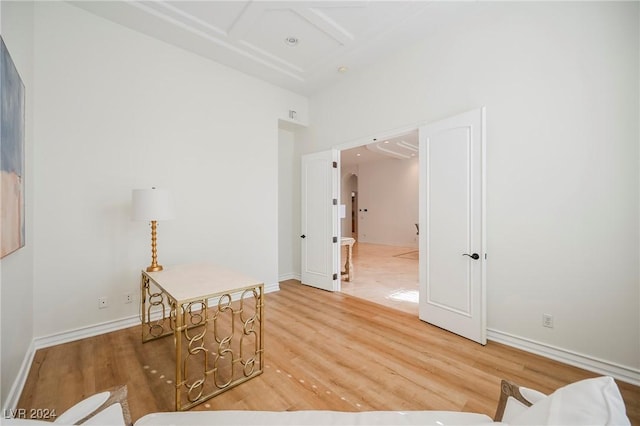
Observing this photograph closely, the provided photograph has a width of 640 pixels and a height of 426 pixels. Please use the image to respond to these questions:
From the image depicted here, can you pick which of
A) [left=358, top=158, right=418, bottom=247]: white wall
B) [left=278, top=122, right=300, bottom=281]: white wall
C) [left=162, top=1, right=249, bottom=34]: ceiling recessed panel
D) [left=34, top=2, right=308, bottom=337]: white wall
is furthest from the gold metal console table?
[left=358, top=158, right=418, bottom=247]: white wall

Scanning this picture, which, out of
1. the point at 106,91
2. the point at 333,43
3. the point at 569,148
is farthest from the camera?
the point at 333,43

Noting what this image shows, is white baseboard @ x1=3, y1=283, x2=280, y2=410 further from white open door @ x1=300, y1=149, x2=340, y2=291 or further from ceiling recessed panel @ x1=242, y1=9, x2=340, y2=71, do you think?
ceiling recessed panel @ x1=242, y1=9, x2=340, y2=71

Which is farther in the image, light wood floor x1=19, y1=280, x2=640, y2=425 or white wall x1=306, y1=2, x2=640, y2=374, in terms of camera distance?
white wall x1=306, y1=2, x2=640, y2=374

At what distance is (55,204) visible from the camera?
102 inches

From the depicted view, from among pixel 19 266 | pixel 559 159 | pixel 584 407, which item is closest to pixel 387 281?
pixel 559 159

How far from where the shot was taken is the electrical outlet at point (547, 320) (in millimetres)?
2379

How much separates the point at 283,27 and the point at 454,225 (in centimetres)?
300

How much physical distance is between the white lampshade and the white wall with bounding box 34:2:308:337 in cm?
63

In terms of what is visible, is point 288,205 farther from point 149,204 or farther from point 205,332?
point 205,332

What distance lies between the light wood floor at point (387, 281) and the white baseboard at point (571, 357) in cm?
98

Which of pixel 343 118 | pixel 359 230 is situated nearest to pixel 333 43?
pixel 343 118

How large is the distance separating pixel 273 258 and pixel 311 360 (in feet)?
7.46

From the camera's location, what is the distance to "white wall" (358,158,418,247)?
31.3ft

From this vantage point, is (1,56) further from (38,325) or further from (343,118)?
(343,118)
